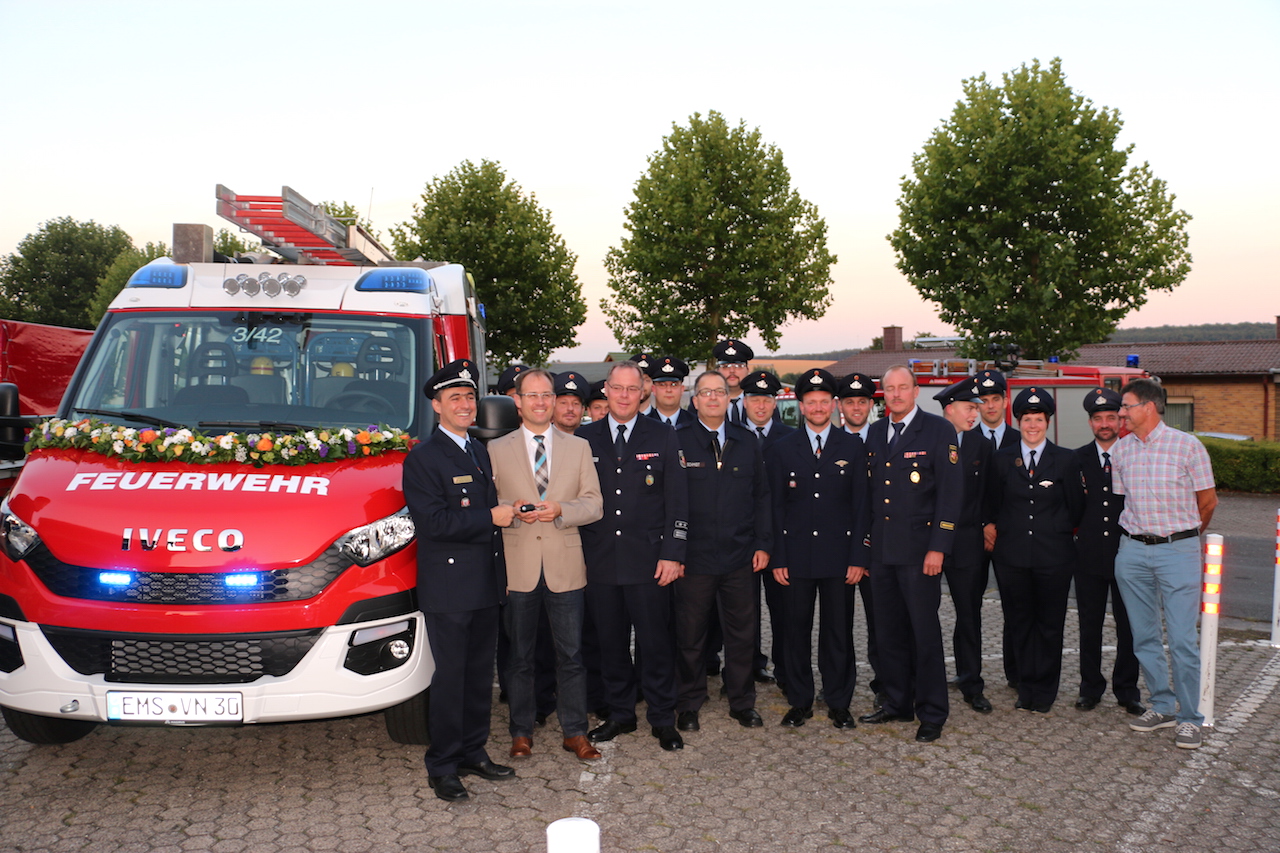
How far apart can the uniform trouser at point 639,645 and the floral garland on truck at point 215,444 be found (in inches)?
58.9

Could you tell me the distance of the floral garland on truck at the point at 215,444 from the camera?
4589 mm

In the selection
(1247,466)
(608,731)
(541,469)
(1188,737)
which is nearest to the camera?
(541,469)

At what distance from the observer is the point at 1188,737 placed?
5363 mm

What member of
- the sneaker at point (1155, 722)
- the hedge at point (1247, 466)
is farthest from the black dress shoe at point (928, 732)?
the hedge at point (1247, 466)

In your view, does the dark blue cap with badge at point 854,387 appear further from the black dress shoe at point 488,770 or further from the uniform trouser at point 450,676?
the black dress shoe at point 488,770

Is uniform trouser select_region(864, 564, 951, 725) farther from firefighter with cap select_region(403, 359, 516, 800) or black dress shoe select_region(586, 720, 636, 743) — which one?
firefighter with cap select_region(403, 359, 516, 800)

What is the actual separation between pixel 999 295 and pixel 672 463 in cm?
2016

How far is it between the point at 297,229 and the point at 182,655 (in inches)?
132

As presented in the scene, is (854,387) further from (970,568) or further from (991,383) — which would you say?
(970,568)

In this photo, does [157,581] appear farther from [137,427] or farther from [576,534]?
[576,534]

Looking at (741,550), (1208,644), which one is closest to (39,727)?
(741,550)

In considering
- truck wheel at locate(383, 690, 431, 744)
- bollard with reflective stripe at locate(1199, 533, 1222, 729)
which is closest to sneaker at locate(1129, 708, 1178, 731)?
bollard with reflective stripe at locate(1199, 533, 1222, 729)

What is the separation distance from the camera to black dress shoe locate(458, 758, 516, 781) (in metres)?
4.87

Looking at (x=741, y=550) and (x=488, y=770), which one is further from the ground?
(x=741, y=550)
